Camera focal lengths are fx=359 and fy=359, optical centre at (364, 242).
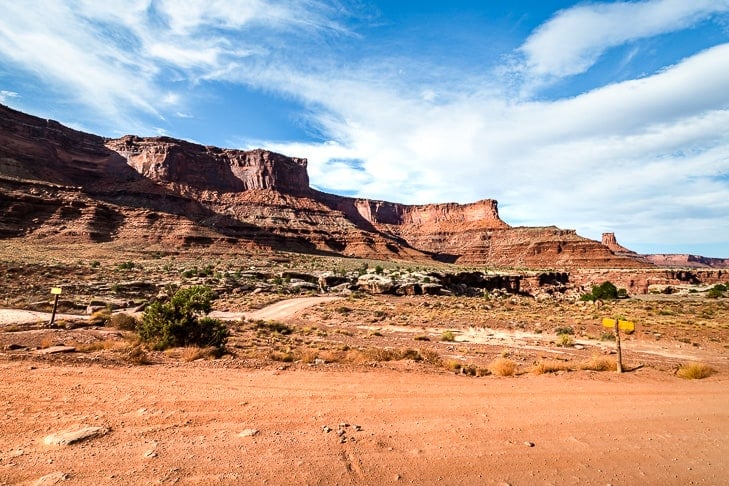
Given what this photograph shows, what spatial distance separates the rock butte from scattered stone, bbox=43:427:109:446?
73295 mm

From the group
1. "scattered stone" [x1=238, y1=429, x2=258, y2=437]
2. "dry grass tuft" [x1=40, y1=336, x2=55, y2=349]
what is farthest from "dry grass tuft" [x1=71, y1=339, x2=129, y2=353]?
"scattered stone" [x1=238, y1=429, x2=258, y2=437]

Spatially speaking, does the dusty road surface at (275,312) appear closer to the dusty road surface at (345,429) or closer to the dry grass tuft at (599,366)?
the dusty road surface at (345,429)

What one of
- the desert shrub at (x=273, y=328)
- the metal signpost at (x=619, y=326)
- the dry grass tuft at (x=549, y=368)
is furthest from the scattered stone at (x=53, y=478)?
the desert shrub at (x=273, y=328)

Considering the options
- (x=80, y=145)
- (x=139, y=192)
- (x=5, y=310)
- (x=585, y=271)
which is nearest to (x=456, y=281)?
(x=585, y=271)

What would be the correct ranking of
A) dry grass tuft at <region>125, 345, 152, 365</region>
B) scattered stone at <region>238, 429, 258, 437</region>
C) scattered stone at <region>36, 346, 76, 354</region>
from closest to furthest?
scattered stone at <region>238, 429, 258, 437</region> < dry grass tuft at <region>125, 345, 152, 365</region> < scattered stone at <region>36, 346, 76, 354</region>

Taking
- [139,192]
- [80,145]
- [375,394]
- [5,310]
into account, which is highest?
[80,145]

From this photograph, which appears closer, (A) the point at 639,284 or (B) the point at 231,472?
Result: (B) the point at 231,472

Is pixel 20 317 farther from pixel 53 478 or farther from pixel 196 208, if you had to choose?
pixel 196 208

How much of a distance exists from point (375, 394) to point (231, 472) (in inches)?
136

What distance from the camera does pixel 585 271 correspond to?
8038cm

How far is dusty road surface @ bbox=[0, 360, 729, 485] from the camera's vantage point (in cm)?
414

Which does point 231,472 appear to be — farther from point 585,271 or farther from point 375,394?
point 585,271

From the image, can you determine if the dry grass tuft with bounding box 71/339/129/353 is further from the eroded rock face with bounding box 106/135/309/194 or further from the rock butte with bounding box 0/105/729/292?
the eroded rock face with bounding box 106/135/309/194

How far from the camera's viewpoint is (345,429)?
5.27 m
